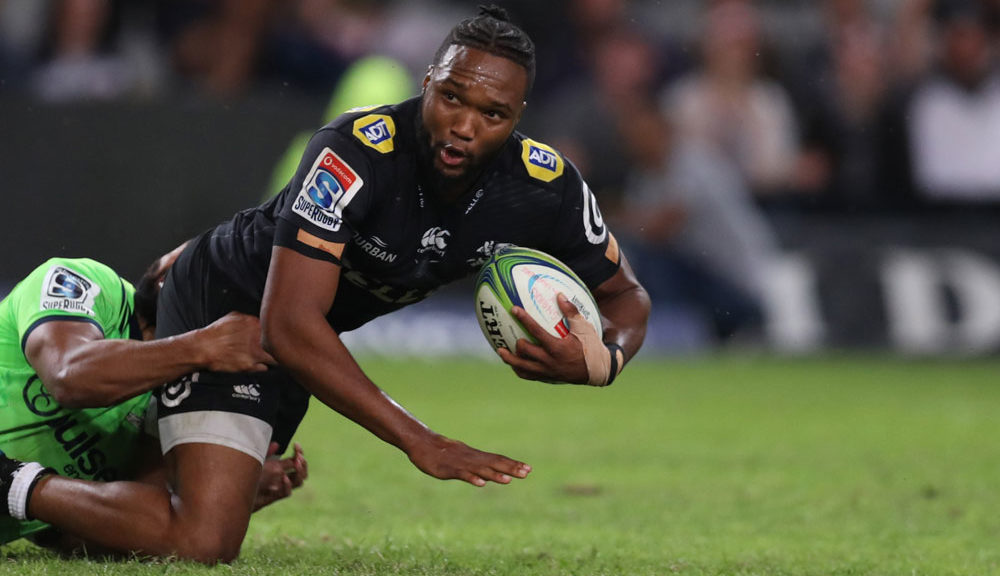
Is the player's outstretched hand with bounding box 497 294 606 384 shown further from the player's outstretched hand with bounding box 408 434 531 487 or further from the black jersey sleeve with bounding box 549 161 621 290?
the black jersey sleeve with bounding box 549 161 621 290

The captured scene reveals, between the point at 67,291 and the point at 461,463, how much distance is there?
5.56 ft

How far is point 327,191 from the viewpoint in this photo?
14.9ft

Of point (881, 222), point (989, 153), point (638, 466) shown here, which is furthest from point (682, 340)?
point (638, 466)

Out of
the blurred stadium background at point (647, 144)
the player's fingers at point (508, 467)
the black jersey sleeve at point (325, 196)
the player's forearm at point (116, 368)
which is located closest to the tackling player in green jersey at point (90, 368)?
the player's forearm at point (116, 368)

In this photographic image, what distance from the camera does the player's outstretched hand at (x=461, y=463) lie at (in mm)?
4297

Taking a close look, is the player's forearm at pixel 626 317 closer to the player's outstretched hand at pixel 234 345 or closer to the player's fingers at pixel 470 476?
the player's fingers at pixel 470 476

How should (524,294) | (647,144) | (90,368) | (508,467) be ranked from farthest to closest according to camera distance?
1. (647,144)
2. (90,368)
3. (524,294)
4. (508,467)

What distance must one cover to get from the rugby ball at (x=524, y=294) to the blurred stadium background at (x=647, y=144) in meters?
6.77

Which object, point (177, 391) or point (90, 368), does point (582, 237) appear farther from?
point (90, 368)

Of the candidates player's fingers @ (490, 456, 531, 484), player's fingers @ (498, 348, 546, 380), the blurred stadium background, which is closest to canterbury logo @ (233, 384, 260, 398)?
player's fingers @ (498, 348, 546, 380)

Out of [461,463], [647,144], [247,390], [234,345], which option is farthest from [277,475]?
[647,144]

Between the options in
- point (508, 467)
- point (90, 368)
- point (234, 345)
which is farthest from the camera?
point (234, 345)

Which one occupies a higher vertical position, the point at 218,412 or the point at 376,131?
the point at 376,131

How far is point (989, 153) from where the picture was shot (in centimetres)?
1418
